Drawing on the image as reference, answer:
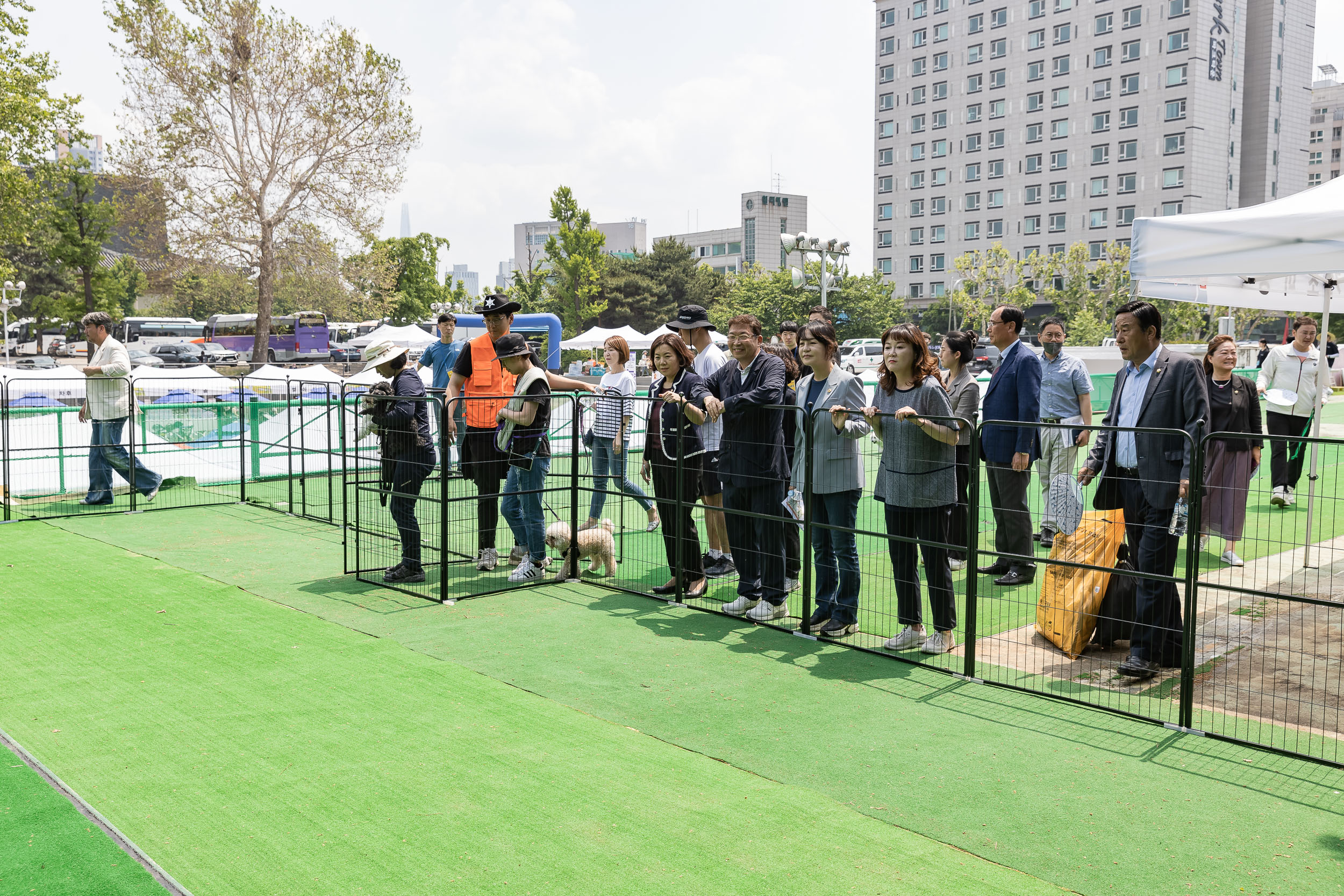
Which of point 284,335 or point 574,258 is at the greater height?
point 574,258

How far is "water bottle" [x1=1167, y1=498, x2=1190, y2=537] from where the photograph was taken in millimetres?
4914

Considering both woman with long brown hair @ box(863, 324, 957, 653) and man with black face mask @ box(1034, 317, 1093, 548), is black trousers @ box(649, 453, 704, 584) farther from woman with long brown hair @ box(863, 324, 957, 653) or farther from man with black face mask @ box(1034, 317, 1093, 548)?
man with black face mask @ box(1034, 317, 1093, 548)

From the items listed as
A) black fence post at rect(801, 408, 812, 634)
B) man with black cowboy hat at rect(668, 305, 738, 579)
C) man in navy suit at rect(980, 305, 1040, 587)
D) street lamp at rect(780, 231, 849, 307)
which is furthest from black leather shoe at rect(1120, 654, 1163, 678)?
street lamp at rect(780, 231, 849, 307)

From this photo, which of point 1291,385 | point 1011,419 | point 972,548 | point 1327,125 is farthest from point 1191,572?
point 1327,125

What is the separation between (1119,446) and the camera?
5.56 m

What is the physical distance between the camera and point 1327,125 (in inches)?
4225

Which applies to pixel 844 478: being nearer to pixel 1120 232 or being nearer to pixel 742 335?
pixel 742 335

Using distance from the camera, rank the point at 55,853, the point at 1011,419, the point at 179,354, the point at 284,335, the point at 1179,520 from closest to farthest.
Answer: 1. the point at 55,853
2. the point at 1179,520
3. the point at 1011,419
4. the point at 179,354
5. the point at 284,335

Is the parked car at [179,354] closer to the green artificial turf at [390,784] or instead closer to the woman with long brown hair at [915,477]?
the green artificial turf at [390,784]

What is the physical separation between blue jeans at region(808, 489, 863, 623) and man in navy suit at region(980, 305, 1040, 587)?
1678mm

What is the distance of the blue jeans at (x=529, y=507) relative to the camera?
7594mm

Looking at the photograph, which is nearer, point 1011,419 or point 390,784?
point 390,784

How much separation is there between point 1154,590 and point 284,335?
187 feet

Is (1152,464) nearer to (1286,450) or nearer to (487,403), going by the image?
(487,403)
